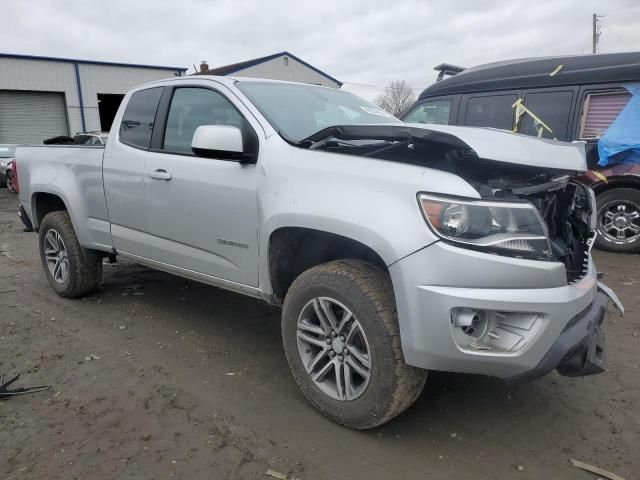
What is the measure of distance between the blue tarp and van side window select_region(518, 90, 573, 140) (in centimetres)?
48

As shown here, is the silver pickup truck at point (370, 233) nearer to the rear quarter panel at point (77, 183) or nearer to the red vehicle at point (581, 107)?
the rear quarter panel at point (77, 183)

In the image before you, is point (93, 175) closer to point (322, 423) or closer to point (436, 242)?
point (322, 423)

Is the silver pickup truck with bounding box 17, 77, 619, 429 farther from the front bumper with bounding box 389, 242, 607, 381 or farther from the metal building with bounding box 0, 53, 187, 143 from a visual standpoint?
the metal building with bounding box 0, 53, 187, 143

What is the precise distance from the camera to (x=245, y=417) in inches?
112

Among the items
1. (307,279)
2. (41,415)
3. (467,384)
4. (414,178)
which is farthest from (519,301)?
(41,415)

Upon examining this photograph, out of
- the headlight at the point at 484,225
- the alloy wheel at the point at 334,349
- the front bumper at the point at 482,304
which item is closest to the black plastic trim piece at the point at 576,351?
the front bumper at the point at 482,304

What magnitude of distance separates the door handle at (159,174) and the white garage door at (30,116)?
2547 centimetres

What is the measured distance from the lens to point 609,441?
2604mm

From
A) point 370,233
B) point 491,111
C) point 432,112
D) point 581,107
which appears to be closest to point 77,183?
point 370,233

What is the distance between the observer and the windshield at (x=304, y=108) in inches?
127

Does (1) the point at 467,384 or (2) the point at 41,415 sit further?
(1) the point at 467,384

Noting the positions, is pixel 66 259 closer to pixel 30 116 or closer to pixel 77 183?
pixel 77 183

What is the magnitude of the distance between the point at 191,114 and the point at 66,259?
2.13 m

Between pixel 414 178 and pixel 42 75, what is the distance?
90.1ft
